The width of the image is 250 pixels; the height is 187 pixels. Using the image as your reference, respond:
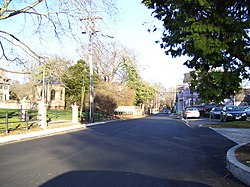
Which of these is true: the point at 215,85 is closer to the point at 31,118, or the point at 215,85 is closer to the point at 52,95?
the point at 31,118

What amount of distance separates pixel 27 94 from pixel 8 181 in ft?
182

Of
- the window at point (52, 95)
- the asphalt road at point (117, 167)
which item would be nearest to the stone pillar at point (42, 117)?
the asphalt road at point (117, 167)

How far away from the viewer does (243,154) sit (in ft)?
28.5

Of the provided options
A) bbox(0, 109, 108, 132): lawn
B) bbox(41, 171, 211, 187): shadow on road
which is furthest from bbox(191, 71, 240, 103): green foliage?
bbox(0, 109, 108, 132): lawn

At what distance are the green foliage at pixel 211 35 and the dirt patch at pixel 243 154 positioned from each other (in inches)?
62.9

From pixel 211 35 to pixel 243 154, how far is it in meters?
3.29

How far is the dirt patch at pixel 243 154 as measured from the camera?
301 inches

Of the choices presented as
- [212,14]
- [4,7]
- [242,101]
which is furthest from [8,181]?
[242,101]

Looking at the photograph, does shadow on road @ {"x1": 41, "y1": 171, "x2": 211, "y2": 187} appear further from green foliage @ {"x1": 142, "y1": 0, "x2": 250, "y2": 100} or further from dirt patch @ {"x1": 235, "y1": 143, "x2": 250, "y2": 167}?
green foliage @ {"x1": 142, "y1": 0, "x2": 250, "y2": 100}

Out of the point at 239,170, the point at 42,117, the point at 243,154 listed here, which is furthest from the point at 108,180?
the point at 42,117

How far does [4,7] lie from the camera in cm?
1677

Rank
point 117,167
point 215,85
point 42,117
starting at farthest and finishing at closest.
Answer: point 42,117 < point 215,85 < point 117,167

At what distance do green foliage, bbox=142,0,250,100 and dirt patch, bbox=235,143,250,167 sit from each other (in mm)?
1598

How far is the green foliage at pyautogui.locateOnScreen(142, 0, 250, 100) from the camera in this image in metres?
7.79
